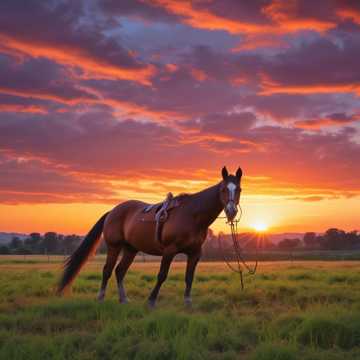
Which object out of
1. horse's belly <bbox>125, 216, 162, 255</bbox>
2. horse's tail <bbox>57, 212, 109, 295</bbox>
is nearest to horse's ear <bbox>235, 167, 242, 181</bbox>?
horse's belly <bbox>125, 216, 162, 255</bbox>

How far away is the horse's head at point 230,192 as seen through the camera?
341 inches

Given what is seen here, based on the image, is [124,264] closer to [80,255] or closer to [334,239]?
[80,255]

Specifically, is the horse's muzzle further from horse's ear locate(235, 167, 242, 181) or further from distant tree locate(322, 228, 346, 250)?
distant tree locate(322, 228, 346, 250)

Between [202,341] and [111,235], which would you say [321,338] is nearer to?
[202,341]

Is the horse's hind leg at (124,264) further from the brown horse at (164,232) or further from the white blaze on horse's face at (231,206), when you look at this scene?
the white blaze on horse's face at (231,206)

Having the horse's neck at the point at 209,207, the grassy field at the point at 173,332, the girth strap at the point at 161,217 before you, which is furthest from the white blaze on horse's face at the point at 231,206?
the grassy field at the point at 173,332

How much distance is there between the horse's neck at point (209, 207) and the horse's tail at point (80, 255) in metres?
3.33

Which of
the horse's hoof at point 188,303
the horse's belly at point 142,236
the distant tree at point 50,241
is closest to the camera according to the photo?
the horse's hoof at point 188,303

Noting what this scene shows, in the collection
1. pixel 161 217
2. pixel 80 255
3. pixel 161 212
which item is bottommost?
pixel 80 255

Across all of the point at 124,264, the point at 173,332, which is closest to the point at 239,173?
the point at 173,332

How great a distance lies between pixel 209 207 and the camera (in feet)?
30.9

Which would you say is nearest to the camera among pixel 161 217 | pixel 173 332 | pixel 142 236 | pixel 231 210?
pixel 173 332

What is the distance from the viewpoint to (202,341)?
635 cm

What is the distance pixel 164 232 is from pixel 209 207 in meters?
1.06
